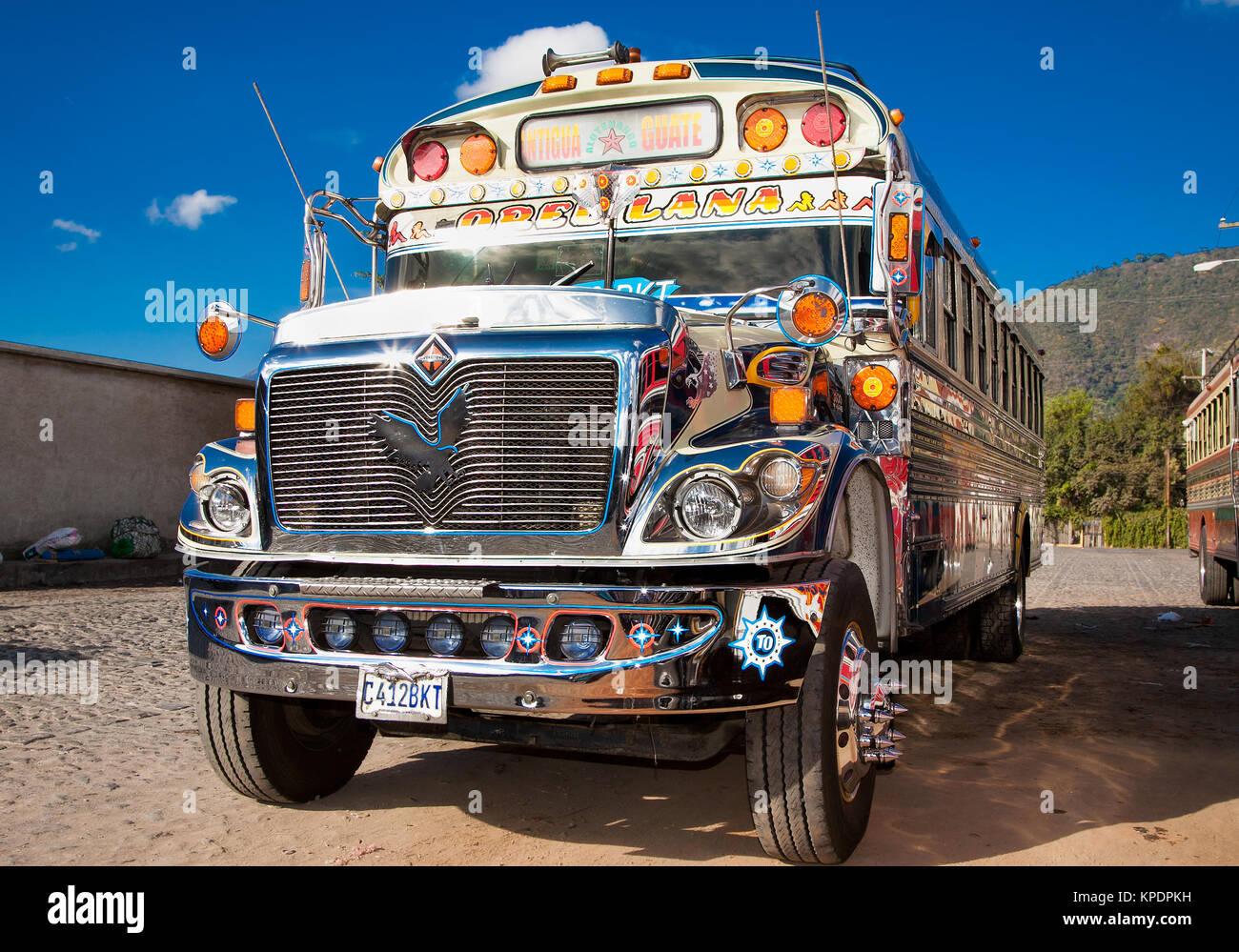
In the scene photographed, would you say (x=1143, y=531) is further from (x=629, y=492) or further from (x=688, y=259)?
(x=629, y=492)

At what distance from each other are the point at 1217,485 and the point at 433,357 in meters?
14.3

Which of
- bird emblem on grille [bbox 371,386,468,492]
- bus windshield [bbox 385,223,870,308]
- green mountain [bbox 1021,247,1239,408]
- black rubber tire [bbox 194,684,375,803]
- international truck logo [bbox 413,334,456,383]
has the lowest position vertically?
black rubber tire [bbox 194,684,375,803]

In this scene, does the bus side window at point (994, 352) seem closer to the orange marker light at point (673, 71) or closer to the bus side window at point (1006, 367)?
the bus side window at point (1006, 367)

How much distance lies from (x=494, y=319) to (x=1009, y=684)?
563 centimetres

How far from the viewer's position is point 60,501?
13016mm

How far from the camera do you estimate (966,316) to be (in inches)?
260

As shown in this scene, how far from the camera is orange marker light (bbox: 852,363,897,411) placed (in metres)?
4.25

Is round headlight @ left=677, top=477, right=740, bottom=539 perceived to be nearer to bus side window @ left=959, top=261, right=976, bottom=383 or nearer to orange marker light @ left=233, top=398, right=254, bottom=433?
orange marker light @ left=233, top=398, right=254, bottom=433

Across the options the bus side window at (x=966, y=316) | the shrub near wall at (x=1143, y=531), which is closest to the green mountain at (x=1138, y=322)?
the shrub near wall at (x=1143, y=531)

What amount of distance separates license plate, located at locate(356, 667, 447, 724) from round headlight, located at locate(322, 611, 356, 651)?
0.15 meters

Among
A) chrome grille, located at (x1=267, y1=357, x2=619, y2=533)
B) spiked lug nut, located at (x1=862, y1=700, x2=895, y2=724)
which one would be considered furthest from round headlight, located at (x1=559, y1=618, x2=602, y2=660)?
spiked lug nut, located at (x1=862, y1=700, x2=895, y2=724)

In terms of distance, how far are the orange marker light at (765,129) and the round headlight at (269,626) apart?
113 inches
